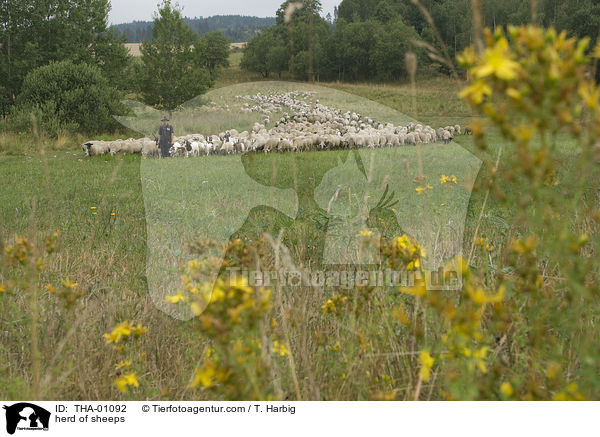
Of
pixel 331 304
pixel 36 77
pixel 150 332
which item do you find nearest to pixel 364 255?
pixel 331 304

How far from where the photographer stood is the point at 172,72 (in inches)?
677

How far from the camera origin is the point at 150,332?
233cm

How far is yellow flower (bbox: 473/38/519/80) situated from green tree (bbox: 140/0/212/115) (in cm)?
1696

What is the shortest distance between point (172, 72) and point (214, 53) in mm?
2621

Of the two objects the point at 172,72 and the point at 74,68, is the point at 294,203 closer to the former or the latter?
the point at 172,72

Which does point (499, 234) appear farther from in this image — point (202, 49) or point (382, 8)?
point (202, 49)

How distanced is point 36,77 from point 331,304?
A: 1985 cm

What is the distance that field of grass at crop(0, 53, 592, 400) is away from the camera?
68.7 inches

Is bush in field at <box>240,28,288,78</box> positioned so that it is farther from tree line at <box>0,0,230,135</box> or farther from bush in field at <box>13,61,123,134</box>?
bush in field at <box>13,61,123,134</box>

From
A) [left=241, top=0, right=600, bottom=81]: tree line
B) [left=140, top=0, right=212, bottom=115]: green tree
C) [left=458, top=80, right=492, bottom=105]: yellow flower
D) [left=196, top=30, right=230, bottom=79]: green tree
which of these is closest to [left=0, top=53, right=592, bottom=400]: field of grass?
[left=458, top=80, right=492, bottom=105]: yellow flower

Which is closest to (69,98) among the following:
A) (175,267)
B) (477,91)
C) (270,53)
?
(270,53)

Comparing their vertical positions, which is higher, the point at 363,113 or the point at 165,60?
the point at 165,60

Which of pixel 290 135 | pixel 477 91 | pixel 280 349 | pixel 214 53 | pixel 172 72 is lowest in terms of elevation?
pixel 280 349
